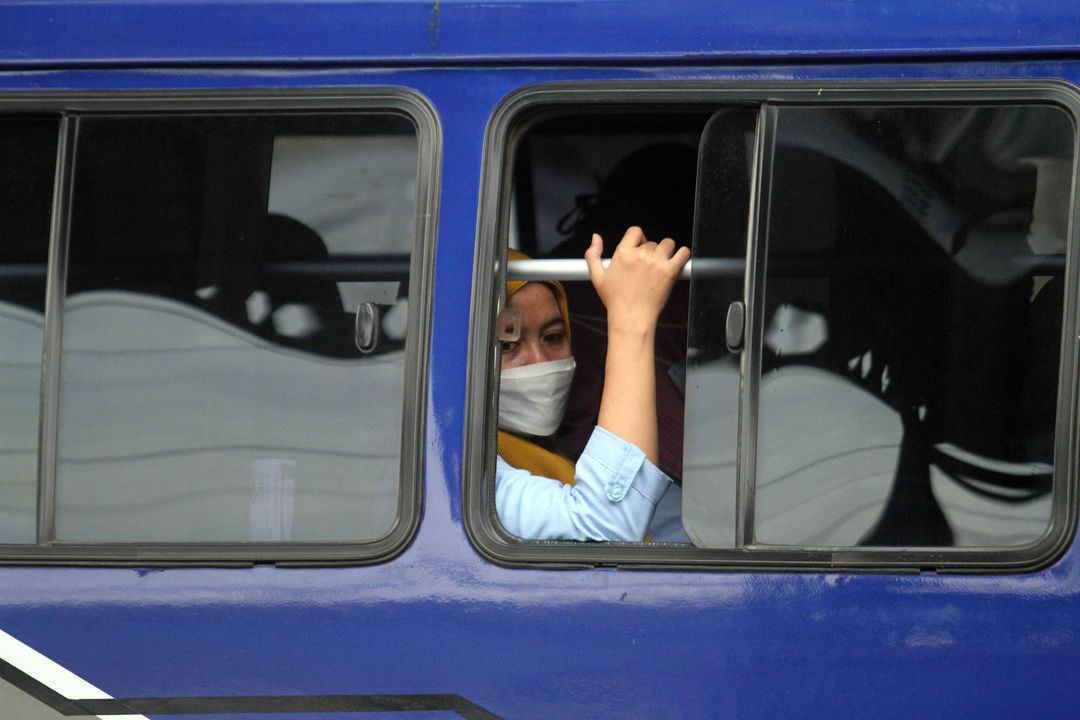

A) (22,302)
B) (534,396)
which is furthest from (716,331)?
(22,302)

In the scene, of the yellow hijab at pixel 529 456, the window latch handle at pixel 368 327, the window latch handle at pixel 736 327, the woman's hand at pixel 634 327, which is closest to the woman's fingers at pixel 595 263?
the woman's hand at pixel 634 327

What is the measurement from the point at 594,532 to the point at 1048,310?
98 centimetres

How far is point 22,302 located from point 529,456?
3.82 ft

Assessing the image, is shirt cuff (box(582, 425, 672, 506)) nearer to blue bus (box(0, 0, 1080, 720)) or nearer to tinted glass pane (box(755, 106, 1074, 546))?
blue bus (box(0, 0, 1080, 720))

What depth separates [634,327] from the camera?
7.15 feet

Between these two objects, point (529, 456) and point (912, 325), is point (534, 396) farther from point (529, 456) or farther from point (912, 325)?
point (912, 325)

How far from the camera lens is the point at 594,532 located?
209 cm

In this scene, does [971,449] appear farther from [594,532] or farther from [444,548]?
[444,548]

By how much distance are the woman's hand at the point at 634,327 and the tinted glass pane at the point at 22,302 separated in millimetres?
1190

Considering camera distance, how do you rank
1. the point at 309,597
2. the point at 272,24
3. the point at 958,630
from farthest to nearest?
the point at 272,24
the point at 309,597
the point at 958,630

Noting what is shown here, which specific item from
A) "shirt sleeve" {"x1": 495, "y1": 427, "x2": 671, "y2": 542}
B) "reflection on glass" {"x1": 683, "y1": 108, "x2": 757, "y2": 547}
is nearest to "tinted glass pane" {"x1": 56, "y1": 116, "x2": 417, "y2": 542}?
"shirt sleeve" {"x1": 495, "y1": 427, "x2": 671, "y2": 542}

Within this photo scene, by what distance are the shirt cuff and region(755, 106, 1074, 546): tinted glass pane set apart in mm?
229

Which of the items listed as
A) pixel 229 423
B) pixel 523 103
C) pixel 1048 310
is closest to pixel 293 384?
pixel 229 423

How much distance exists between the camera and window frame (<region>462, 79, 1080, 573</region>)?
1.92m
